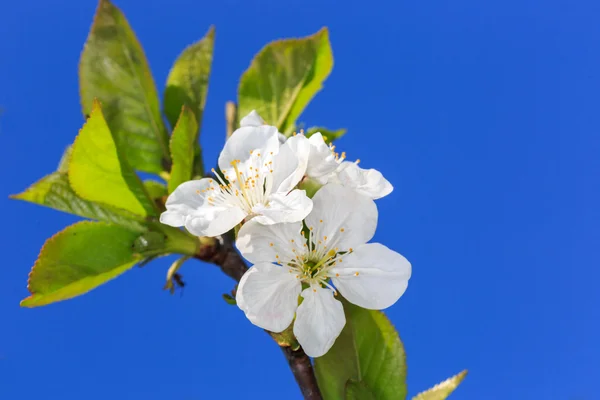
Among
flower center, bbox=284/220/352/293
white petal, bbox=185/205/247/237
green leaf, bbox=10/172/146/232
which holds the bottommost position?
flower center, bbox=284/220/352/293

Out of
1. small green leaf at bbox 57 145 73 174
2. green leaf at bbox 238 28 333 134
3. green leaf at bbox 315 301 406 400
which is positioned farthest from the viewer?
green leaf at bbox 238 28 333 134

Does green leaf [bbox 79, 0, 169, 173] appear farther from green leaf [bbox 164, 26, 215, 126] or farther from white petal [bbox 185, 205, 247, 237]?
white petal [bbox 185, 205, 247, 237]

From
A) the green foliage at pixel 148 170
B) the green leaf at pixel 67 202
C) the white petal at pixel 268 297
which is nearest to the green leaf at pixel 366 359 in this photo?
the green foliage at pixel 148 170

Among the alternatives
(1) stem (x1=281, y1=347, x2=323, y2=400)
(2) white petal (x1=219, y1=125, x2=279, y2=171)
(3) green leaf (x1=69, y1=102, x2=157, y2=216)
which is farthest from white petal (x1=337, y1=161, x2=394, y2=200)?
(3) green leaf (x1=69, y1=102, x2=157, y2=216)

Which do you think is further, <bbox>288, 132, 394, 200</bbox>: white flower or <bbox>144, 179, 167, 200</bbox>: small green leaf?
<bbox>144, 179, 167, 200</bbox>: small green leaf

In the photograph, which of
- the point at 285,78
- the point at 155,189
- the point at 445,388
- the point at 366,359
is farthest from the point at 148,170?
the point at 445,388

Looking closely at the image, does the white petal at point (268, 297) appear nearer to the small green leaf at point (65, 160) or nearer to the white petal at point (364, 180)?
the white petal at point (364, 180)
